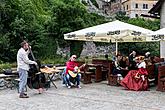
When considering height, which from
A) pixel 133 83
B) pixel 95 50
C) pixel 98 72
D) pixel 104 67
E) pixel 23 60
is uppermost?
pixel 23 60

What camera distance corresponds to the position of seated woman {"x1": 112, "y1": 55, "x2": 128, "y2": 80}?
1406 cm

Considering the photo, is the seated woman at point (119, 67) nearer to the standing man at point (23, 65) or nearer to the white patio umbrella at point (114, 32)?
the white patio umbrella at point (114, 32)

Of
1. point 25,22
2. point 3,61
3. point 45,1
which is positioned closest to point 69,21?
point 25,22

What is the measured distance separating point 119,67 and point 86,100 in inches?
137

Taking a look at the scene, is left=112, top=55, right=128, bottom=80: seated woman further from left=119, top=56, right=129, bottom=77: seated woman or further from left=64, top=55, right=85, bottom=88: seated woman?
left=64, top=55, right=85, bottom=88: seated woman

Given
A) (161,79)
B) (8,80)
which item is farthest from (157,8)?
→ (8,80)

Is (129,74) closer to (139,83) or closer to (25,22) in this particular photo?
(139,83)

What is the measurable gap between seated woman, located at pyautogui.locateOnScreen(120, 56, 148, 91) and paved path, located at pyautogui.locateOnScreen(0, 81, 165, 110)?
336 millimetres

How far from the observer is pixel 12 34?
2473 centimetres

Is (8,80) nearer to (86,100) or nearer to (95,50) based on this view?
(86,100)

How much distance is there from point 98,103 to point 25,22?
16.3m

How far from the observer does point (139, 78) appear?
514 inches

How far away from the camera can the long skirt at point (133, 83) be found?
42.5ft

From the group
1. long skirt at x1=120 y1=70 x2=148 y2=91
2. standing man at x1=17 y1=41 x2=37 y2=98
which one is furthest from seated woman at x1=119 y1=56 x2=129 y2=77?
standing man at x1=17 y1=41 x2=37 y2=98
